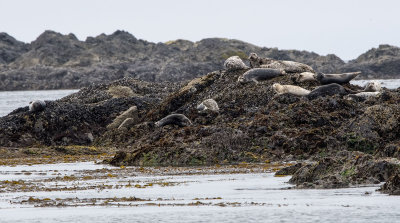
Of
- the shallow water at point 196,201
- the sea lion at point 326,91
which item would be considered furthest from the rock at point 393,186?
the sea lion at point 326,91

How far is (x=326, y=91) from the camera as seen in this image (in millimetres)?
20094

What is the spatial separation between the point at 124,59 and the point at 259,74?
8398 centimetres

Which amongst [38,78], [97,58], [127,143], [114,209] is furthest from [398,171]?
[97,58]

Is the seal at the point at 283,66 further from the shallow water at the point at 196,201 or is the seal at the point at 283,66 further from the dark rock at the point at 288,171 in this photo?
the dark rock at the point at 288,171

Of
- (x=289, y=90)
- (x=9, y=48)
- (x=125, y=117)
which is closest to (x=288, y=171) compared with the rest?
(x=289, y=90)

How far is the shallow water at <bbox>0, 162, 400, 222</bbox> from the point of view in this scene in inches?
321

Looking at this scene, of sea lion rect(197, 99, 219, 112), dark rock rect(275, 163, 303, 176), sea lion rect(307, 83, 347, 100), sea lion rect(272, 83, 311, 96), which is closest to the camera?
dark rock rect(275, 163, 303, 176)

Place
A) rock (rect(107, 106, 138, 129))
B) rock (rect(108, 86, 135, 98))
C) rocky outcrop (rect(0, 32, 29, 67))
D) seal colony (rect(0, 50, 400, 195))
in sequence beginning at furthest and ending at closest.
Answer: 1. rocky outcrop (rect(0, 32, 29, 67))
2. rock (rect(108, 86, 135, 98))
3. rock (rect(107, 106, 138, 129))
4. seal colony (rect(0, 50, 400, 195))

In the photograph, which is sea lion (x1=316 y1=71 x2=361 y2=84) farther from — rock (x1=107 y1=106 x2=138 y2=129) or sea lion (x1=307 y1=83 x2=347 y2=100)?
rock (x1=107 y1=106 x2=138 y2=129)

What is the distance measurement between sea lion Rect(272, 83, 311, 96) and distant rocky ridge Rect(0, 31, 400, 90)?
61230mm

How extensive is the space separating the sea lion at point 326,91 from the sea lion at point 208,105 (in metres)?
2.75

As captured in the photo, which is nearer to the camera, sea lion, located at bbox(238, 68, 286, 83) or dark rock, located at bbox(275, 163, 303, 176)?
dark rock, located at bbox(275, 163, 303, 176)

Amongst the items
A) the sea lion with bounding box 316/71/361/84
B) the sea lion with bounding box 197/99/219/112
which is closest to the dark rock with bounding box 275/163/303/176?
the sea lion with bounding box 197/99/219/112

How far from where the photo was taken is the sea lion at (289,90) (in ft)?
66.8
